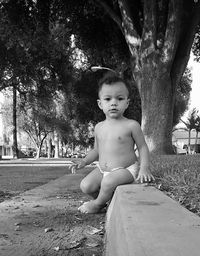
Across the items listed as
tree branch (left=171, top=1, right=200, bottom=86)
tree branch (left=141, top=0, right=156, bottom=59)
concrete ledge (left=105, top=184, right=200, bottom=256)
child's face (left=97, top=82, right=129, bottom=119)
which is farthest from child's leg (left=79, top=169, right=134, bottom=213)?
tree branch (left=171, top=1, right=200, bottom=86)

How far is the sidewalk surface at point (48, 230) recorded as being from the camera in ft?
8.03

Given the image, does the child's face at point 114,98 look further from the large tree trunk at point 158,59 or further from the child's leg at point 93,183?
the large tree trunk at point 158,59

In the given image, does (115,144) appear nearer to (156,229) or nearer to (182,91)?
(156,229)

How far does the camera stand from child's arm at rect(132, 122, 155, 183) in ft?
11.0

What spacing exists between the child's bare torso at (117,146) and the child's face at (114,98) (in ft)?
0.38

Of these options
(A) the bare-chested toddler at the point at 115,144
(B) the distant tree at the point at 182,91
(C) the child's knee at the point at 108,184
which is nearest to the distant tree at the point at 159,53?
(A) the bare-chested toddler at the point at 115,144

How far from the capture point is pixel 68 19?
18.0 metres

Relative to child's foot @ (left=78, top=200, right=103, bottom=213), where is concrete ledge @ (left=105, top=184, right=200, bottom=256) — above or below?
above

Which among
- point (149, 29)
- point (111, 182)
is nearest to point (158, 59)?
point (149, 29)

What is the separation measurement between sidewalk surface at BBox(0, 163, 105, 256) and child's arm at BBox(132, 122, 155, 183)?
1.61ft

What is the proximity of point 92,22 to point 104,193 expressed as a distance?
49.5ft

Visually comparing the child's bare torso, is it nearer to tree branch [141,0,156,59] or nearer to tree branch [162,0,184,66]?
tree branch [162,0,184,66]

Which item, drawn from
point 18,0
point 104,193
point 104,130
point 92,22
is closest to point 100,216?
point 104,193

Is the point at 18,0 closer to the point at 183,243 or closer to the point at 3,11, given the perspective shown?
the point at 3,11
